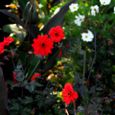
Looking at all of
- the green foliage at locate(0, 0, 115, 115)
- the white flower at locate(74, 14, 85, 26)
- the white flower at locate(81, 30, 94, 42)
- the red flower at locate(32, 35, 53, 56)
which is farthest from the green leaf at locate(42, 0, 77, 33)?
the red flower at locate(32, 35, 53, 56)

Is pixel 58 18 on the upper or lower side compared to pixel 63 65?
upper

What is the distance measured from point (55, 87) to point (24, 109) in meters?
0.41

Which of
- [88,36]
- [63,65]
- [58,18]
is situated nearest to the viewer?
[88,36]

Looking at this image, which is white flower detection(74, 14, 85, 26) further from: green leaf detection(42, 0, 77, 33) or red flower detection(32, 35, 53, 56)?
red flower detection(32, 35, 53, 56)

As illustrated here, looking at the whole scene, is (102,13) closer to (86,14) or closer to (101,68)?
(86,14)

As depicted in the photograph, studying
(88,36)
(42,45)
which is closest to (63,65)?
(88,36)

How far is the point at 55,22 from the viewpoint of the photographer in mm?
3037

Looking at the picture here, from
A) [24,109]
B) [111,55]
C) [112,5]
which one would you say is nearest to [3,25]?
[112,5]

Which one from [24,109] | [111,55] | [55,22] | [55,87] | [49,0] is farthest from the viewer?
[49,0]

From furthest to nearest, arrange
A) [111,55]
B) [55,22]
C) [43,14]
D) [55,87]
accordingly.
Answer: [43,14] → [55,22] → [111,55] → [55,87]

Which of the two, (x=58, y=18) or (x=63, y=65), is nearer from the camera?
(x=63, y=65)

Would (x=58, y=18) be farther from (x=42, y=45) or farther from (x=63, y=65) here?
(x=42, y=45)

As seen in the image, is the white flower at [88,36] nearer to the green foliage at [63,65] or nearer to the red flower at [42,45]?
the green foliage at [63,65]

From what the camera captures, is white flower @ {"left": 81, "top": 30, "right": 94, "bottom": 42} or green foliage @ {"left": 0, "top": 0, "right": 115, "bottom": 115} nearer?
green foliage @ {"left": 0, "top": 0, "right": 115, "bottom": 115}
